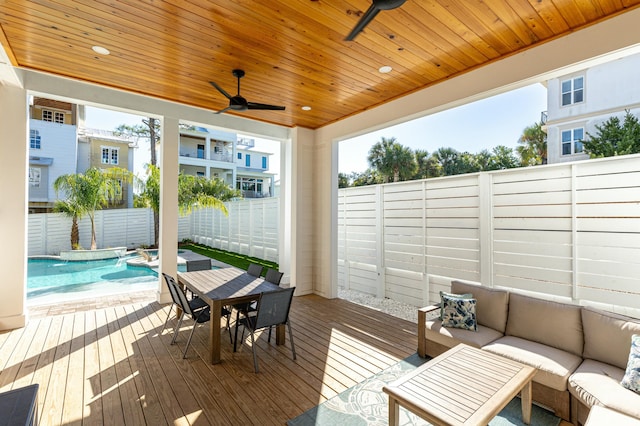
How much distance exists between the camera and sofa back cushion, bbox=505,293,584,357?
2.54m

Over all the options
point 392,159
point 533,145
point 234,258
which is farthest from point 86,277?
point 533,145

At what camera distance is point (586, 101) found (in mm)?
10023

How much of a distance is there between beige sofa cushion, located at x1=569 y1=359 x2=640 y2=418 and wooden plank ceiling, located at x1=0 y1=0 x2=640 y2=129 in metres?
2.87

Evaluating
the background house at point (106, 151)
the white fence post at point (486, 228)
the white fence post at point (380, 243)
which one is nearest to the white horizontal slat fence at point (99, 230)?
the background house at point (106, 151)

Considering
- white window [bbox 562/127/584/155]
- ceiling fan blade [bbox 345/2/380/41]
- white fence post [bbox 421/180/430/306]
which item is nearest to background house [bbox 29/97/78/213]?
white fence post [bbox 421/180/430/306]

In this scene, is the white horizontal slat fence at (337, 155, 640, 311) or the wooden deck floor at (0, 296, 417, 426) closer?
the wooden deck floor at (0, 296, 417, 426)

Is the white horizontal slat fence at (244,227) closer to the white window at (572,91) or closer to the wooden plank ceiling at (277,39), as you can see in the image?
the wooden plank ceiling at (277,39)

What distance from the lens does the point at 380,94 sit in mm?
4406

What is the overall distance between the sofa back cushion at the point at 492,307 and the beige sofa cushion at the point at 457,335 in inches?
2.8

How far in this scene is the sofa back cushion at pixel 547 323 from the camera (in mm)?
2545

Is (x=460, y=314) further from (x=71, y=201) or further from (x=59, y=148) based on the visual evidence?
(x=59, y=148)

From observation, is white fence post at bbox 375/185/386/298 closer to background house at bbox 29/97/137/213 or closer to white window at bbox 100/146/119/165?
background house at bbox 29/97/137/213

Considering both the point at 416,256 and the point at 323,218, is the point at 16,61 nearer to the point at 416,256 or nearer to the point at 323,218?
the point at 323,218

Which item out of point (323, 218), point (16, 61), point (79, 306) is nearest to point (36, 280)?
point (79, 306)
